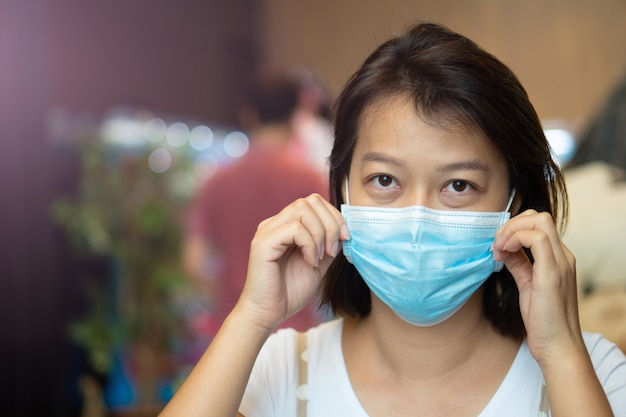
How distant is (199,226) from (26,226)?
5.60ft

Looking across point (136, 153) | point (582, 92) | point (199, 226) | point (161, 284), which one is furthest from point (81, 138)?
point (582, 92)

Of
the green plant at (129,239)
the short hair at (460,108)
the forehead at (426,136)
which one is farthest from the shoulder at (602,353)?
the green plant at (129,239)

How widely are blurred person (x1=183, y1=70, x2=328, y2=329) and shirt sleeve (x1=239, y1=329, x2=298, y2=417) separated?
1.25 m

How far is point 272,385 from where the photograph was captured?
146 cm

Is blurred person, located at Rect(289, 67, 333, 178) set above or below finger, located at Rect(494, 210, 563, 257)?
above

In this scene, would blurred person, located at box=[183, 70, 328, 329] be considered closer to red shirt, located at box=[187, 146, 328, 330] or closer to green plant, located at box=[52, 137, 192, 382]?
red shirt, located at box=[187, 146, 328, 330]

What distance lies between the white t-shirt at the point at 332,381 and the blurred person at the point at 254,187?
124 centimetres

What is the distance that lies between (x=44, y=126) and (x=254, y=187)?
210cm

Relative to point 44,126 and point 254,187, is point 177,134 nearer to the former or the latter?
point 44,126

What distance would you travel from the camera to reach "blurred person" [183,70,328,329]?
2.91 metres

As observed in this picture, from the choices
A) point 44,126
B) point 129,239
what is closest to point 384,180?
point 129,239

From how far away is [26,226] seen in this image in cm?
444

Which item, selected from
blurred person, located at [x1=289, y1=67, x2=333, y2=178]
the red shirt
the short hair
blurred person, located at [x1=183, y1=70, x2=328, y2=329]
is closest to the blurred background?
blurred person, located at [x1=289, y1=67, x2=333, y2=178]

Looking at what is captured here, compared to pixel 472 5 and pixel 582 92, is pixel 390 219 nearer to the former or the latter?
pixel 472 5
